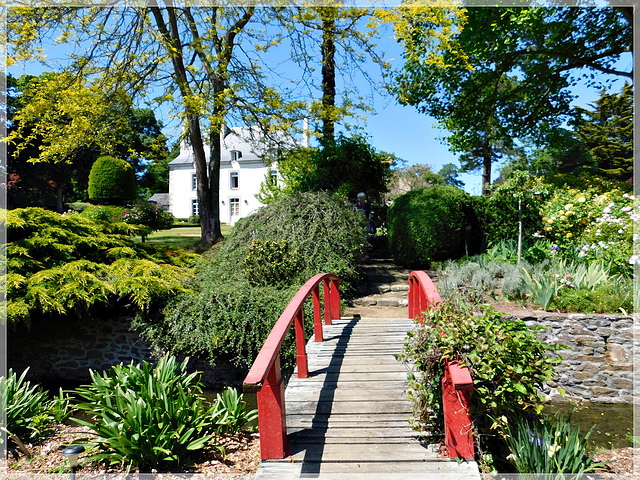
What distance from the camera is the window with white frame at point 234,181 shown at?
36.0 metres

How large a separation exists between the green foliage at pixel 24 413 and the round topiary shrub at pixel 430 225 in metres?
8.37

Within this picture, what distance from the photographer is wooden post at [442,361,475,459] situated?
127 inches

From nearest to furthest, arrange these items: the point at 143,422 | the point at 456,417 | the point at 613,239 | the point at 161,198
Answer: the point at 456,417 → the point at 143,422 → the point at 613,239 → the point at 161,198

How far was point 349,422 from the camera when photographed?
154 inches

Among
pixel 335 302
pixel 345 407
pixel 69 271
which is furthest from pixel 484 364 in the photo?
pixel 69 271

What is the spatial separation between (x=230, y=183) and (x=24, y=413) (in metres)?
32.4

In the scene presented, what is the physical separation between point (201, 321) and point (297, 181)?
244 inches

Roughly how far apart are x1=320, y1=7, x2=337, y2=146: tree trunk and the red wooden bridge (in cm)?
778

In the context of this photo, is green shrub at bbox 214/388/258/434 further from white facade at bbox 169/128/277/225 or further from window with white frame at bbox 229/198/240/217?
window with white frame at bbox 229/198/240/217

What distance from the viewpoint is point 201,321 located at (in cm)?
688

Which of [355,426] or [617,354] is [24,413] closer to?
[355,426]

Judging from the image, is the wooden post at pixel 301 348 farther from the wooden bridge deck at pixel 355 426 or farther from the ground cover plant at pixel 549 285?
the ground cover plant at pixel 549 285

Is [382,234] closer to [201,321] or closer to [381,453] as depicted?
[201,321]

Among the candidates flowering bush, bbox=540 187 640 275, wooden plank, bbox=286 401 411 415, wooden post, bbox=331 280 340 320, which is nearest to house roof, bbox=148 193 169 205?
wooden post, bbox=331 280 340 320
